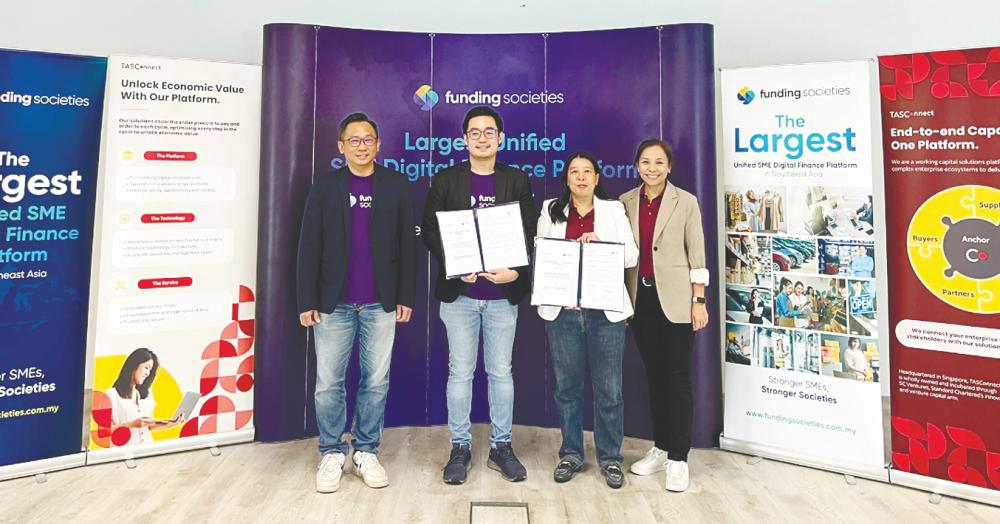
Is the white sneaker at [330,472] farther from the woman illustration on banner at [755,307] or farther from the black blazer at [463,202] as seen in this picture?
the woman illustration on banner at [755,307]

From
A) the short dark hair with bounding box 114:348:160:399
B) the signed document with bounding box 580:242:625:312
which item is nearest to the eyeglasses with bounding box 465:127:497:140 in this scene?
the signed document with bounding box 580:242:625:312

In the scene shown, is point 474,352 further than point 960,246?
Yes

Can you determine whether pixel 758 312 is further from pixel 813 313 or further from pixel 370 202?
pixel 370 202

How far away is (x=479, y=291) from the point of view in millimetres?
2578

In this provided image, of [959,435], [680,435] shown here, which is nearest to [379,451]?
[680,435]

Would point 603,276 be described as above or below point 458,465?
above

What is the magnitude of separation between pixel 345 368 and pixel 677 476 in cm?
157

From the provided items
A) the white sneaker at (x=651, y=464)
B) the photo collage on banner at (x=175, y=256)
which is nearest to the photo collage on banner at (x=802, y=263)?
the white sneaker at (x=651, y=464)

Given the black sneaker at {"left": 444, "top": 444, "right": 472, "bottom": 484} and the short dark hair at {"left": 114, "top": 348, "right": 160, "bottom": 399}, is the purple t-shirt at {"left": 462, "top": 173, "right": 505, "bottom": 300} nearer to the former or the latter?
the black sneaker at {"left": 444, "top": 444, "right": 472, "bottom": 484}

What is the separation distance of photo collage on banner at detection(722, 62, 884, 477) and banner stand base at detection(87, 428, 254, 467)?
102 inches

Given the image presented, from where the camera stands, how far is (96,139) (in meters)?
2.77

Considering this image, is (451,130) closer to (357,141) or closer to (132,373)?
(357,141)

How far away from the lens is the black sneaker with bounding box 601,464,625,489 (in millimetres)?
2535

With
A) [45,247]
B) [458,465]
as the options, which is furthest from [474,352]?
Result: [45,247]
